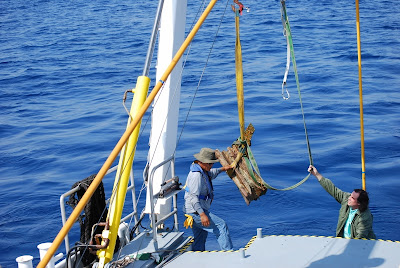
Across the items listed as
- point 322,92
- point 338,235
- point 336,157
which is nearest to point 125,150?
point 338,235

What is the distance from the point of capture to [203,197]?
30.7 feet

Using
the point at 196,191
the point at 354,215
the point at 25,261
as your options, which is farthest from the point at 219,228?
Answer: the point at 25,261

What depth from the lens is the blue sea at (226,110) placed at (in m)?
16.5

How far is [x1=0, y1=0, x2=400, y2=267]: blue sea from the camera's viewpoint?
16469mm

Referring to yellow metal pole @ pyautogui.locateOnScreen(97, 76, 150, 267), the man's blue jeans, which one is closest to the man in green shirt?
the man's blue jeans

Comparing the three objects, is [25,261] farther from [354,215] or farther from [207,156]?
[354,215]

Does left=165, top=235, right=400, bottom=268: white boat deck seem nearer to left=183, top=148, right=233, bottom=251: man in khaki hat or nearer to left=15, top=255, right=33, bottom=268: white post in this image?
left=183, top=148, right=233, bottom=251: man in khaki hat

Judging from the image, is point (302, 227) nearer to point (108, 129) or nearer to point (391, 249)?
point (391, 249)

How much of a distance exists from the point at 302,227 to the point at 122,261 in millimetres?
7206

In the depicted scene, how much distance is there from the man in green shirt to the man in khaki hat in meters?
1.47

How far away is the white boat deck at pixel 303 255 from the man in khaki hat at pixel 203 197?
646 millimetres

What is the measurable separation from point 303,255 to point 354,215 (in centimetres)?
101

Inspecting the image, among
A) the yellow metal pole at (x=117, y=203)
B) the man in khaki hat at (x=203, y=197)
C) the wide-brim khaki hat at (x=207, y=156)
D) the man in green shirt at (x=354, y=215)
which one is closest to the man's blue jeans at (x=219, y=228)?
the man in khaki hat at (x=203, y=197)

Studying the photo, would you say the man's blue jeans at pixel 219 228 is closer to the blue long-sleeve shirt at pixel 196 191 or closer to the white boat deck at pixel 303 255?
the blue long-sleeve shirt at pixel 196 191
